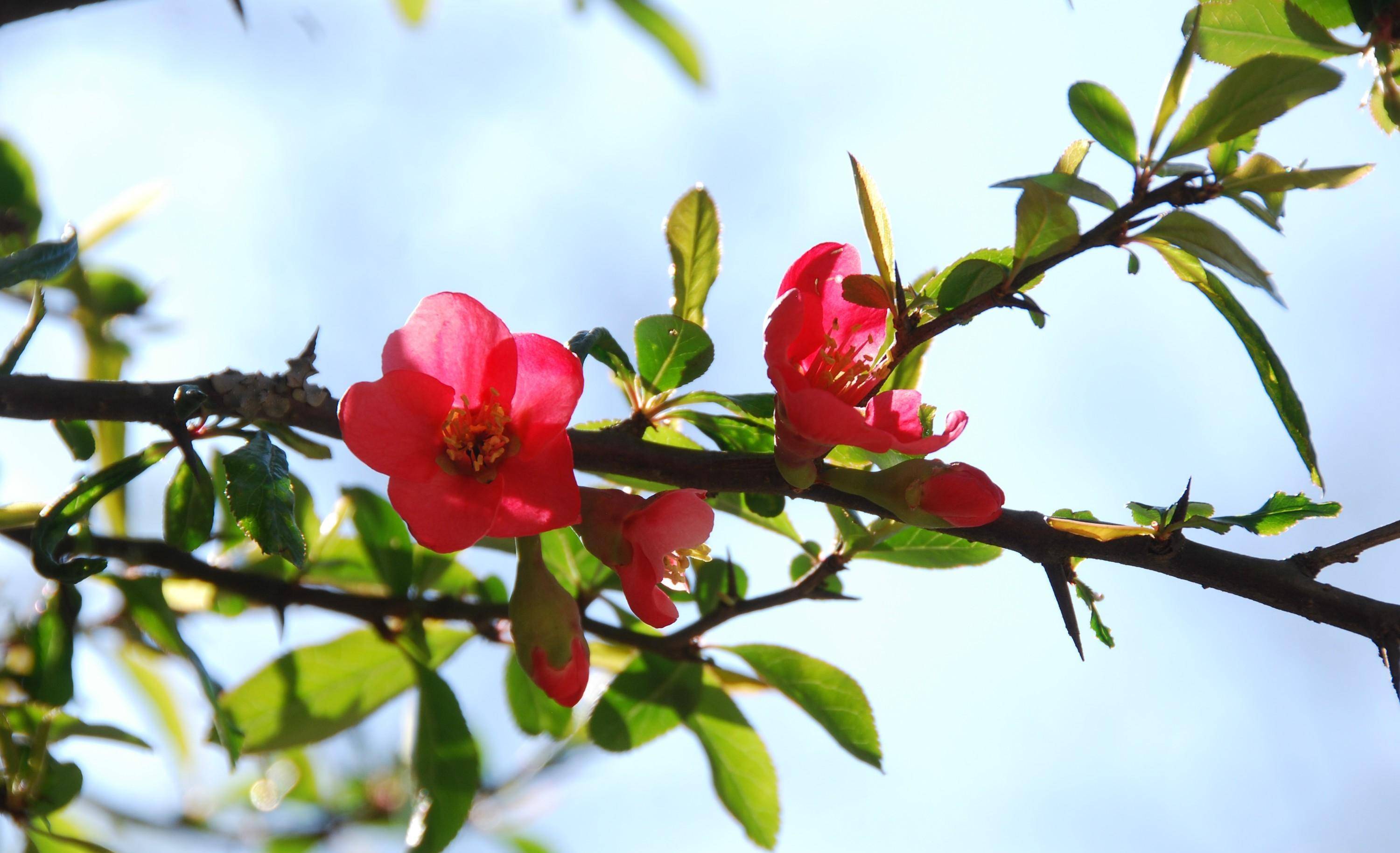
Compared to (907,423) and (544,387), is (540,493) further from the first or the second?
(907,423)

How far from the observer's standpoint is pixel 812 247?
31.1 inches

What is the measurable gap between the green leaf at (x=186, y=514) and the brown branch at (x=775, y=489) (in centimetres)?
20

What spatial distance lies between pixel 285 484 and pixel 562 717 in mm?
611

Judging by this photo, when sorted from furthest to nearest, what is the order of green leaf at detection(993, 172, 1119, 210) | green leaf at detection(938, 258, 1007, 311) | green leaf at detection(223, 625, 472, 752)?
1. green leaf at detection(223, 625, 472, 752)
2. green leaf at detection(938, 258, 1007, 311)
3. green leaf at detection(993, 172, 1119, 210)

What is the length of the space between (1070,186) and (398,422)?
493 millimetres

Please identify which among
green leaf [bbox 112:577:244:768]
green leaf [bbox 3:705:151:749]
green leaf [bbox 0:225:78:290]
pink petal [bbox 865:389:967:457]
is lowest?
green leaf [bbox 3:705:151:749]

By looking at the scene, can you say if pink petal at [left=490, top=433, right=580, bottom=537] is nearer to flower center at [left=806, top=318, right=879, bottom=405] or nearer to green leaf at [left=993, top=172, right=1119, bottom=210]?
flower center at [left=806, top=318, right=879, bottom=405]

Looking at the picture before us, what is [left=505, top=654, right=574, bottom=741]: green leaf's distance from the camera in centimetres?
121

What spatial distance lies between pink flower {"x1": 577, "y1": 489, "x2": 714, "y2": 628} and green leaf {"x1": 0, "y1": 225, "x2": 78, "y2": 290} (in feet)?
1.54

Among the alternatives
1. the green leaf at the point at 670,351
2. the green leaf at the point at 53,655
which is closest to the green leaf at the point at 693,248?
the green leaf at the point at 670,351

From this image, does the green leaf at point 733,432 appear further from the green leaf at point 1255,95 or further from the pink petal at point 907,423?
the green leaf at point 1255,95

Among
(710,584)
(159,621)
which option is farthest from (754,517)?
(159,621)

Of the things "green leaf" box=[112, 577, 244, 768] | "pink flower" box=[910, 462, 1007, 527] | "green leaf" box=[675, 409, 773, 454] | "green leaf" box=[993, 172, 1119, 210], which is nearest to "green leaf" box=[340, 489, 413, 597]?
"green leaf" box=[112, 577, 244, 768]

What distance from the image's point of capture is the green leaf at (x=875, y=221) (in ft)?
2.48
